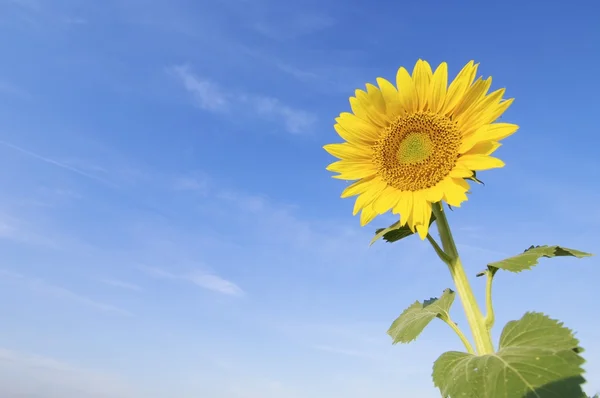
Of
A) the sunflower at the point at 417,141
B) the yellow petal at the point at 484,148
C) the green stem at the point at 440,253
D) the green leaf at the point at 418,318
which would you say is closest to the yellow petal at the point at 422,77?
the sunflower at the point at 417,141

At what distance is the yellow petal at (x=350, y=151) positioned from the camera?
12.7ft

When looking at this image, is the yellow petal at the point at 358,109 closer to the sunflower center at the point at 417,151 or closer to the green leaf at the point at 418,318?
the sunflower center at the point at 417,151

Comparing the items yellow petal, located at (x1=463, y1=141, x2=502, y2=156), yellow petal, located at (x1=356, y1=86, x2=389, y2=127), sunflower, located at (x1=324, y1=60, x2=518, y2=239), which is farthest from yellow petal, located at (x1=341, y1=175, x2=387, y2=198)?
yellow petal, located at (x1=463, y1=141, x2=502, y2=156)

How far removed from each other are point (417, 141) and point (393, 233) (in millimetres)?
717

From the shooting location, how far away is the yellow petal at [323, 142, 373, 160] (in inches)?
153

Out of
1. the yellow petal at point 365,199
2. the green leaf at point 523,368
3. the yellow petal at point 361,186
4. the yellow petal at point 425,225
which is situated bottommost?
the green leaf at point 523,368

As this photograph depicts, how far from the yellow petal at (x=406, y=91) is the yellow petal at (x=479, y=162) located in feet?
1.86

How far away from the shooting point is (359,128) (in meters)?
3.83

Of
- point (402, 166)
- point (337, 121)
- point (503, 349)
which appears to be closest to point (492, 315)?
point (503, 349)

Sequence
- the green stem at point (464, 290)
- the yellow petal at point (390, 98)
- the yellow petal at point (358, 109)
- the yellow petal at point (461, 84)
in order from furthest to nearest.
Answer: the yellow petal at point (358, 109), the yellow petal at point (390, 98), the yellow petal at point (461, 84), the green stem at point (464, 290)

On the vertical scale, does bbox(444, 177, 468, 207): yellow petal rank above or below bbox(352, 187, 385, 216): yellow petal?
below

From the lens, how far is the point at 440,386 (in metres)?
3.01

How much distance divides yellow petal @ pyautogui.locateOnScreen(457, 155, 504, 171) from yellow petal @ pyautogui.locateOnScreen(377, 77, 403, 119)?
2.03 feet

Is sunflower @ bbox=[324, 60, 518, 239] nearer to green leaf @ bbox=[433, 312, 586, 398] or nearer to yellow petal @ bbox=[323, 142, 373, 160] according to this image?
yellow petal @ bbox=[323, 142, 373, 160]
